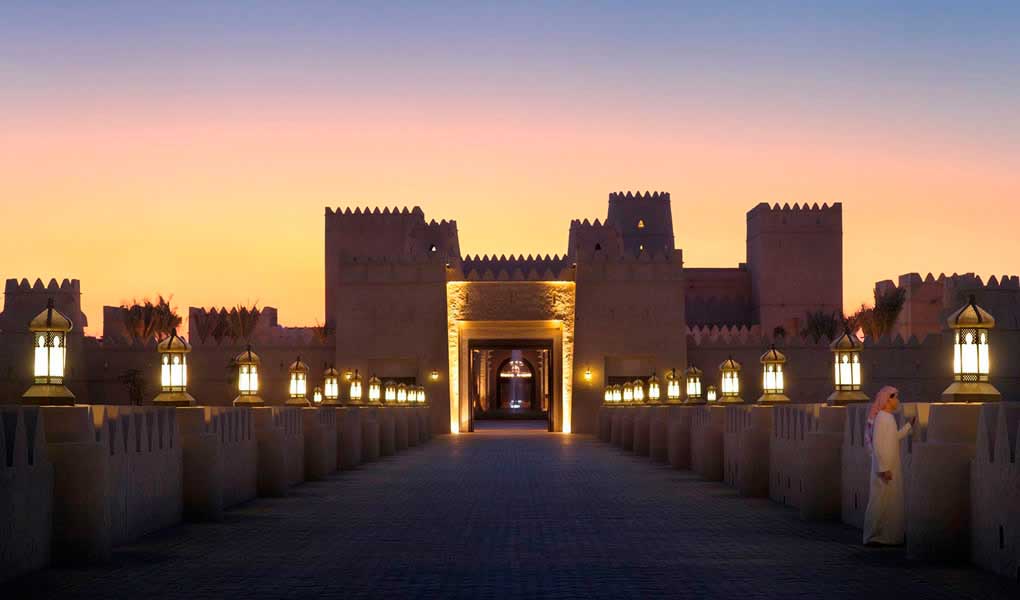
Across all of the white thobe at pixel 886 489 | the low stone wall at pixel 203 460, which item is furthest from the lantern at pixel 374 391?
the white thobe at pixel 886 489

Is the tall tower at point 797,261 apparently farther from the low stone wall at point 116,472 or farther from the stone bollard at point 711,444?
the low stone wall at point 116,472

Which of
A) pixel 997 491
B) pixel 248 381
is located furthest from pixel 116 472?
pixel 248 381

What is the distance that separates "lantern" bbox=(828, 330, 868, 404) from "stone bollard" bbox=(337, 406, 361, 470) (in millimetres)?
11735

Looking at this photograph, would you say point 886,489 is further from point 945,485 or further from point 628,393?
point 628,393

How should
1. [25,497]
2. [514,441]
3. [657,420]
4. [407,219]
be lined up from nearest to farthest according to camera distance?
1. [25,497]
2. [657,420]
3. [514,441]
4. [407,219]

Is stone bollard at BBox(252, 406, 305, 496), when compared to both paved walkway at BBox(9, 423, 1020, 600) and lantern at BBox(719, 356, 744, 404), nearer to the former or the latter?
paved walkway at BBox(9, 423, 1020, 600)

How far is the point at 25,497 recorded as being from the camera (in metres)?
9.43

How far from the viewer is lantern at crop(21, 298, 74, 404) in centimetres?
1061

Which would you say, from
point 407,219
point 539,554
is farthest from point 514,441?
point 407,219

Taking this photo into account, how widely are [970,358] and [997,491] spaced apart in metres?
1.62

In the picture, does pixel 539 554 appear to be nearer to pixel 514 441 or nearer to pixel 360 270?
pixel 514 441

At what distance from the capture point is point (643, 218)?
91.8 m

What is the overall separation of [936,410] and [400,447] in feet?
82.7

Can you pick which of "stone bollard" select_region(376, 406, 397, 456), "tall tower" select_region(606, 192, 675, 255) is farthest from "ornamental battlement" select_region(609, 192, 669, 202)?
"stone bollard" select_region(376, 406, 397, 456)
